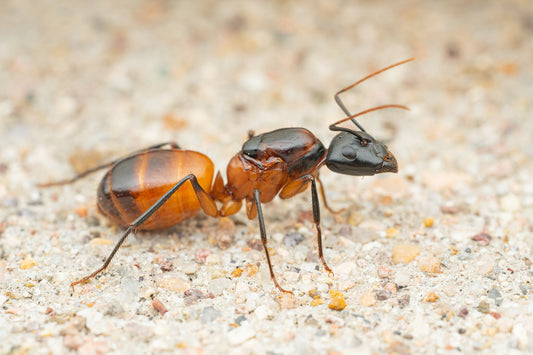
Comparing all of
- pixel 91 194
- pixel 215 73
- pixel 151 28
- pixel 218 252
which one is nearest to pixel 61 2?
pixel 151 28

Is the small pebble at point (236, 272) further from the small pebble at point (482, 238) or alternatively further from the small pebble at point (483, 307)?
the small pebble at point (482, 238)

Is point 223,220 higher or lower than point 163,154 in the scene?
lower

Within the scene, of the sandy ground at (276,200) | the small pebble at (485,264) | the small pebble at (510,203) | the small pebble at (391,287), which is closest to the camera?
the sandy ground at (276,200)

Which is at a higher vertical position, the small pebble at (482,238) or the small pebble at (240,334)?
the small pebble at (482,238)

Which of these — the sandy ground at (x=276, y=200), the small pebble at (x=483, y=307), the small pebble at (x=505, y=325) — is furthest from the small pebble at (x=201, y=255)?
the small pebble at (x=505, y=325)

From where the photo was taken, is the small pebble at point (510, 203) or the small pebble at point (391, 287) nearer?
the small pebble at point (391, 287)

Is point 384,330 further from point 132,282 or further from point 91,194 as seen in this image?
point 91,194

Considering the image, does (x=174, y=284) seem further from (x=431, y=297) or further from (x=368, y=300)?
(x=431, y=297)
